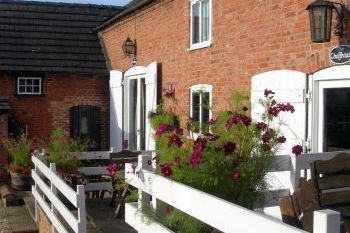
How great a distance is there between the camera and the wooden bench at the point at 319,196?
12.3ft

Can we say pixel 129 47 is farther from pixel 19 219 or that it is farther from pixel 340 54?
pixel 340 54

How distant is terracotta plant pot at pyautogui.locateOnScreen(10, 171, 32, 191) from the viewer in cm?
1111

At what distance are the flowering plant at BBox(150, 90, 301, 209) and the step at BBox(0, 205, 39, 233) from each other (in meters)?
5.00

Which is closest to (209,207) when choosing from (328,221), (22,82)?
(328,221)

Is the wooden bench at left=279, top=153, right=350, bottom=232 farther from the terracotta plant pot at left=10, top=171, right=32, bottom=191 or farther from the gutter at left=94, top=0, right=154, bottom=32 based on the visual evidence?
the gutter at left=94, top=0, right=154, bottom=32

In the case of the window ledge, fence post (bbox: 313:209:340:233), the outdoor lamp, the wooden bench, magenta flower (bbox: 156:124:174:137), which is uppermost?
the window ledge

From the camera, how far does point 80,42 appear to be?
54.1 feet

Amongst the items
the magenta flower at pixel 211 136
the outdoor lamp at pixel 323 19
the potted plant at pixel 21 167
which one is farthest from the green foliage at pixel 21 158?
the magenta flower at pixel 211 136

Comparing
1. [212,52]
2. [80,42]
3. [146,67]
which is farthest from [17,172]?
[80,42]

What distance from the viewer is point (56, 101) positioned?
15602 mm

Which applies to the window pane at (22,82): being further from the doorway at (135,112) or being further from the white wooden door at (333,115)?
the white wooden door at (333,115)

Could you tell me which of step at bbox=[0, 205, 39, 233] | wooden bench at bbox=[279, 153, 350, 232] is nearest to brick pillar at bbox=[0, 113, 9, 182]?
step at bbox=[0, 205, 39, 233]

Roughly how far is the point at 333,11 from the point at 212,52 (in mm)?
3405

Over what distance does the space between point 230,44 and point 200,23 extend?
5.20 ft
